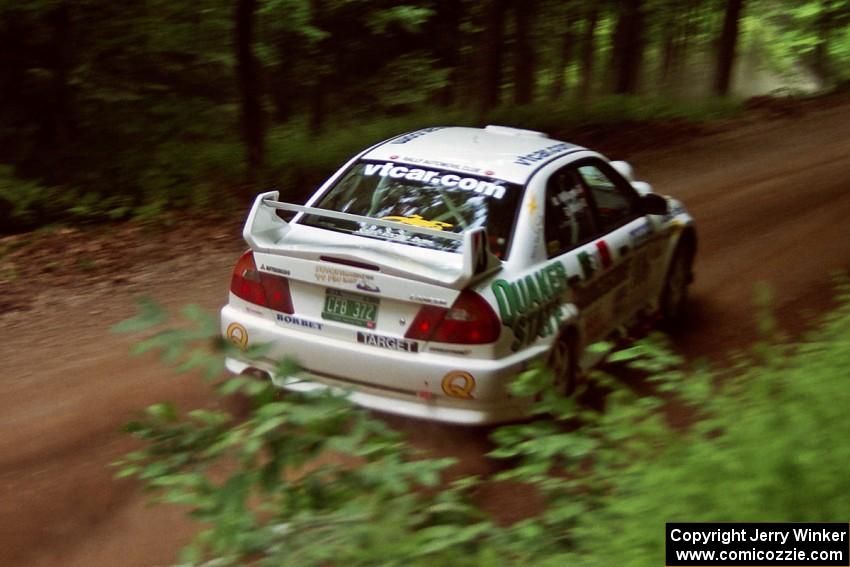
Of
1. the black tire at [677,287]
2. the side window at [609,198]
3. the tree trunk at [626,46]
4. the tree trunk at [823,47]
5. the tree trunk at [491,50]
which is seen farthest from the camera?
the tree trunk at [823,47]

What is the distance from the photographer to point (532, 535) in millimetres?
3750

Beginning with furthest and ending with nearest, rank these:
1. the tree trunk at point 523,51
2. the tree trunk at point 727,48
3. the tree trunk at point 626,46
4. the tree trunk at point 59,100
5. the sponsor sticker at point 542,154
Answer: the tree trunk at point 523,51, the tree trunk at point 727,48, the tree trunk at point 626,46, the tree trunk at point 59,100, the sponsor sticker at point 542,154

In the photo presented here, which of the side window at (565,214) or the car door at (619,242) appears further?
the car door at (619,242)

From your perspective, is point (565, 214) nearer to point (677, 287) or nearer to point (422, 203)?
point (422, 203)

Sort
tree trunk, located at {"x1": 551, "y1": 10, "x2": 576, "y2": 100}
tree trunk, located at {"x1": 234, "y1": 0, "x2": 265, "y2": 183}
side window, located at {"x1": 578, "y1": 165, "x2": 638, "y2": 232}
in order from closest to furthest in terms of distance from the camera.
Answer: side window, located at {"x1": 578, "y1": 165, "x2": 638, "y2": 232}, tree trunk, located at {"x1": 234, "y1": 0, "x2": 265, "y2": 183}, tree trunk, located at {"x1": 551, "y1": 10, "x2": 576, "y2": 100}

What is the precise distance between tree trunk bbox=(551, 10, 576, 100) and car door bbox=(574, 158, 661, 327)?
19.9m

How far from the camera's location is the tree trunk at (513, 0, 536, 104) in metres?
21.6

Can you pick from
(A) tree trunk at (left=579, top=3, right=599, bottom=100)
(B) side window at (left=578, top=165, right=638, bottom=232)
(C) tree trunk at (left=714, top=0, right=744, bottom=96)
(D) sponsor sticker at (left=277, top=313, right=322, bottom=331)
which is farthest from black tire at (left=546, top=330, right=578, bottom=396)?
(A) tree trunk at (left=579, top=3, right=599, bottom=100)

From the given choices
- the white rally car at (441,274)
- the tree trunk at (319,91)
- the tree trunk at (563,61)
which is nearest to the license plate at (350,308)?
the white rally car at (441,274)

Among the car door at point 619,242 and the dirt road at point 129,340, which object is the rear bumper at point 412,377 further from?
the car door at point 619,242

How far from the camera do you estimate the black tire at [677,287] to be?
331 inches

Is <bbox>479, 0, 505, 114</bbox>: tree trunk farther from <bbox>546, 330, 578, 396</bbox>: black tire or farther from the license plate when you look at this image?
the license plate

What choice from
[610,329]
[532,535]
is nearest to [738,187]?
[610,329]

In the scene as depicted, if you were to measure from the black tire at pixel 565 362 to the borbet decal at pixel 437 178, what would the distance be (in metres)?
0.96
